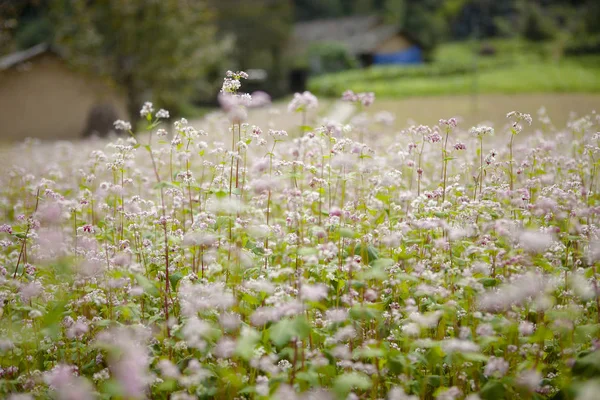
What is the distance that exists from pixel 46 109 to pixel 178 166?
927 inches

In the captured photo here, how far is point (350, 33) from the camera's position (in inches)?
1987

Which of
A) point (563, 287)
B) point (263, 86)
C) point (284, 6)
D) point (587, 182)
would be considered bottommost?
point (563, 287)

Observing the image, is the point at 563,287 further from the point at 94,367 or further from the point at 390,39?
the point at 390,39

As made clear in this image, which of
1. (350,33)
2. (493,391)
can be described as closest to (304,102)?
(493,391)

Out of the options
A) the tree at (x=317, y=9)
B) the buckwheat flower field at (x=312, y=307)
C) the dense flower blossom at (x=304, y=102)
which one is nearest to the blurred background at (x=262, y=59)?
the dense flower blossom at (x=304, y=102)

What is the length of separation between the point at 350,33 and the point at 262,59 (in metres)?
11.9

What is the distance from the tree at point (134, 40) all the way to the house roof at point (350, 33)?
29151 mm

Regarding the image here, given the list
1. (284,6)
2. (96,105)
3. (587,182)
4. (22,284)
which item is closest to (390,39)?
(284,6)

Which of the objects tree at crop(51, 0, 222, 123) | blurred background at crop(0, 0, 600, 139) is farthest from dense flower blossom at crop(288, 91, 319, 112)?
tree at crop(51, 0, 222, 123)

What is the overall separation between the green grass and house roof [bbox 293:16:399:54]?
23.2 feet

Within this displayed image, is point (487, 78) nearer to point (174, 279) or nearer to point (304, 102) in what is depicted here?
point (304, 102)

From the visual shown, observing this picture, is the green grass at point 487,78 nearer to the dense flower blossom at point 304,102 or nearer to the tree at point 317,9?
the dense flower blossom at point 304,102

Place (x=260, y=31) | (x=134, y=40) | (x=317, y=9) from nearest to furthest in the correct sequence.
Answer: (x=134, y=40), (x=260, y=31), (x=317, y=9)

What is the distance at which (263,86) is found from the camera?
46.4 m
